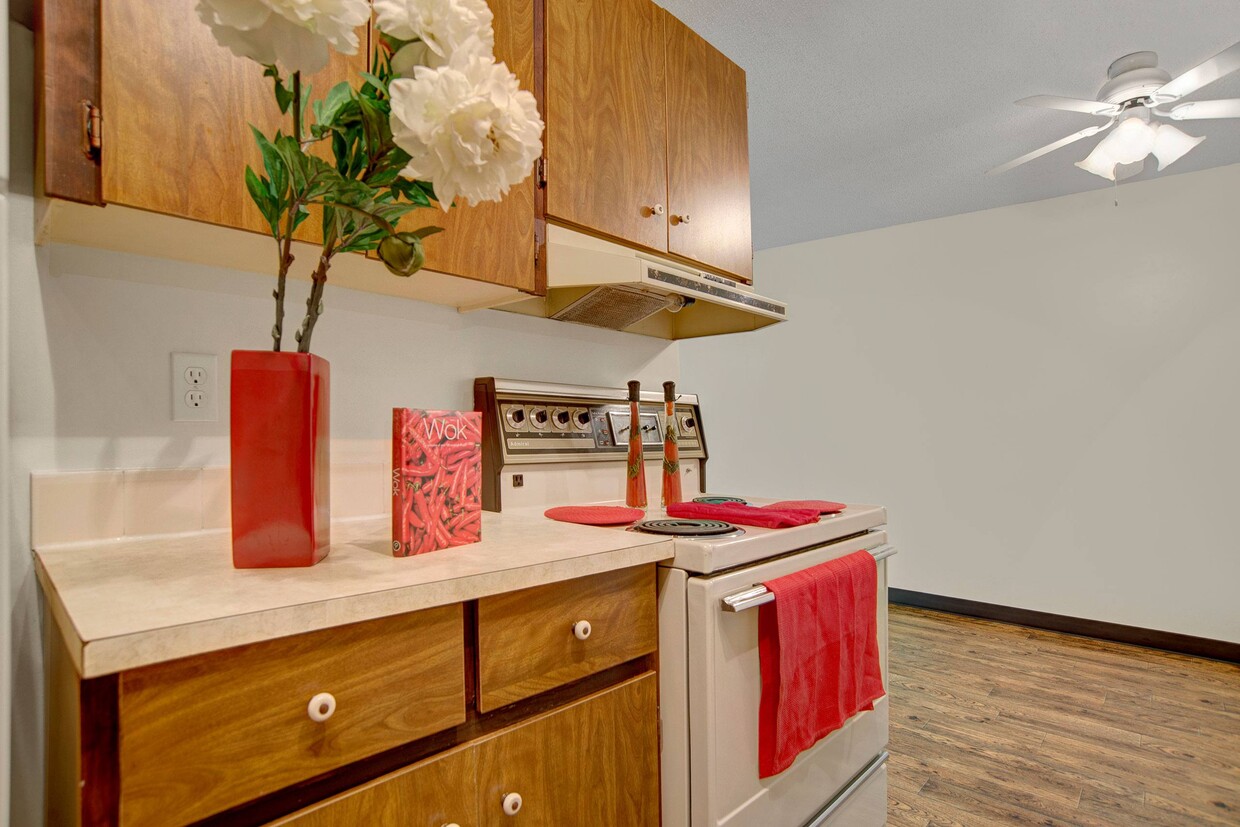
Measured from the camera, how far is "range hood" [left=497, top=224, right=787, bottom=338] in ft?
4.66

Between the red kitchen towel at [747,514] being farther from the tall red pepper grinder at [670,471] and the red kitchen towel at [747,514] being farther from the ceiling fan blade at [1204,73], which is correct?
the ceiling fan blade at [1204,73]

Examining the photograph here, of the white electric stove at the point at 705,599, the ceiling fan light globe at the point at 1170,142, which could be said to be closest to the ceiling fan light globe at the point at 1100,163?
the ceiling fan light globe at the point at 1170,142

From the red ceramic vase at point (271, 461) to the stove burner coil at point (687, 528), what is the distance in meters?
0.61

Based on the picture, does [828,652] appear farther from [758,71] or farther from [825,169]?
[825,169]

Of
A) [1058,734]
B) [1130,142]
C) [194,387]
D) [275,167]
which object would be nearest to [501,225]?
[275,167]

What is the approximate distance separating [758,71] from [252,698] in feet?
8.03

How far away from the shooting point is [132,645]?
574 millimetres

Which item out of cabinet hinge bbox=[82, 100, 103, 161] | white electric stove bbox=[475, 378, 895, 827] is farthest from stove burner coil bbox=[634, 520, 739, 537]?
cabinet hinge bbox=[82, 100, 103, 161]

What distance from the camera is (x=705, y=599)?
1087 millimetres

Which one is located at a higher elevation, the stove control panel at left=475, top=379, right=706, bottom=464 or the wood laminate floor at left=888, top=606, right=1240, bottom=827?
the stove control panel at left=475, top=379, right=706, bottom=464

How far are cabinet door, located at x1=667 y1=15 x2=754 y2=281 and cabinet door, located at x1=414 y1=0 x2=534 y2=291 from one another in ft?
1.60

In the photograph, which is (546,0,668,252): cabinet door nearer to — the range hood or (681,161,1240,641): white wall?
the range hood

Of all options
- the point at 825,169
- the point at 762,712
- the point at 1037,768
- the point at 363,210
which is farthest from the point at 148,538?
the point at 825,169

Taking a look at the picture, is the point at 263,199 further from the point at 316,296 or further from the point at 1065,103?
the point at 1065,103
